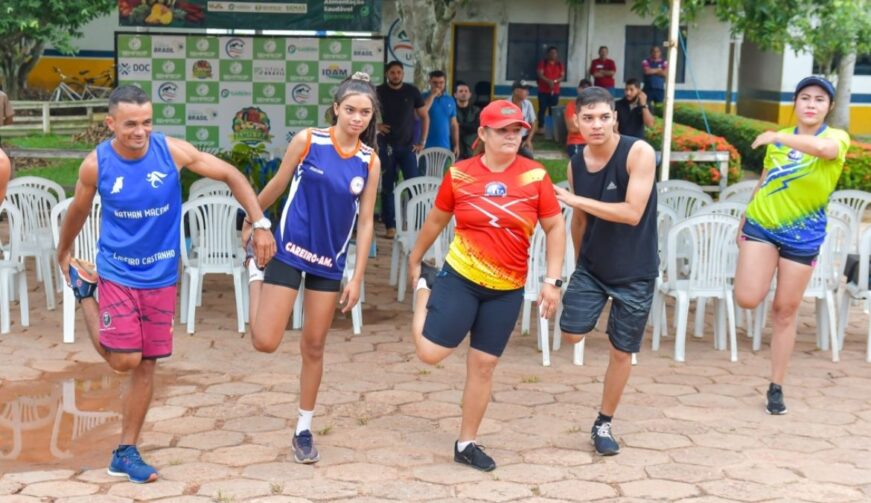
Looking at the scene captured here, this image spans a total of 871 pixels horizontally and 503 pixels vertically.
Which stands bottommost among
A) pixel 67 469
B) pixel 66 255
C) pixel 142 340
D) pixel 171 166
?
pixel 67 469

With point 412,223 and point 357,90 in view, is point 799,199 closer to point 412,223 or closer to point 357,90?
point 357,90

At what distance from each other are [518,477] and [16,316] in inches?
181

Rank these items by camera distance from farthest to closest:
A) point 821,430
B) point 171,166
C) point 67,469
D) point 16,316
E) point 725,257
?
point 16,316 → point 725,257 → point 821,430 → point 67,469 → point 171,166

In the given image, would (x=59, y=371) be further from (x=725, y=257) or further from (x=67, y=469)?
(x=725, y=257)

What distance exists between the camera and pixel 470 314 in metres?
5.18

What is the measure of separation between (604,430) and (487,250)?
1.16m

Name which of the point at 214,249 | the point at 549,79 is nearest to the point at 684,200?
the point at 214,249

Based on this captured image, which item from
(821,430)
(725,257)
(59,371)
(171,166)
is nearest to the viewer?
(171,166)

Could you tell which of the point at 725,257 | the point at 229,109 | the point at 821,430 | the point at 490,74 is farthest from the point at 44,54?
the point at 821,430

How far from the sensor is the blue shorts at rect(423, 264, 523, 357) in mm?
5164

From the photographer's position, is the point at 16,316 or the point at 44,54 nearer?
the point at 16,316

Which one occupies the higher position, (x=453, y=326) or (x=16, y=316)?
(x=453, y=326)

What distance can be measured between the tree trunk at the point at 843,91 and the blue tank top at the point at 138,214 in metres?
19.3

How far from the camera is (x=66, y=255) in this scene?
507 cm
